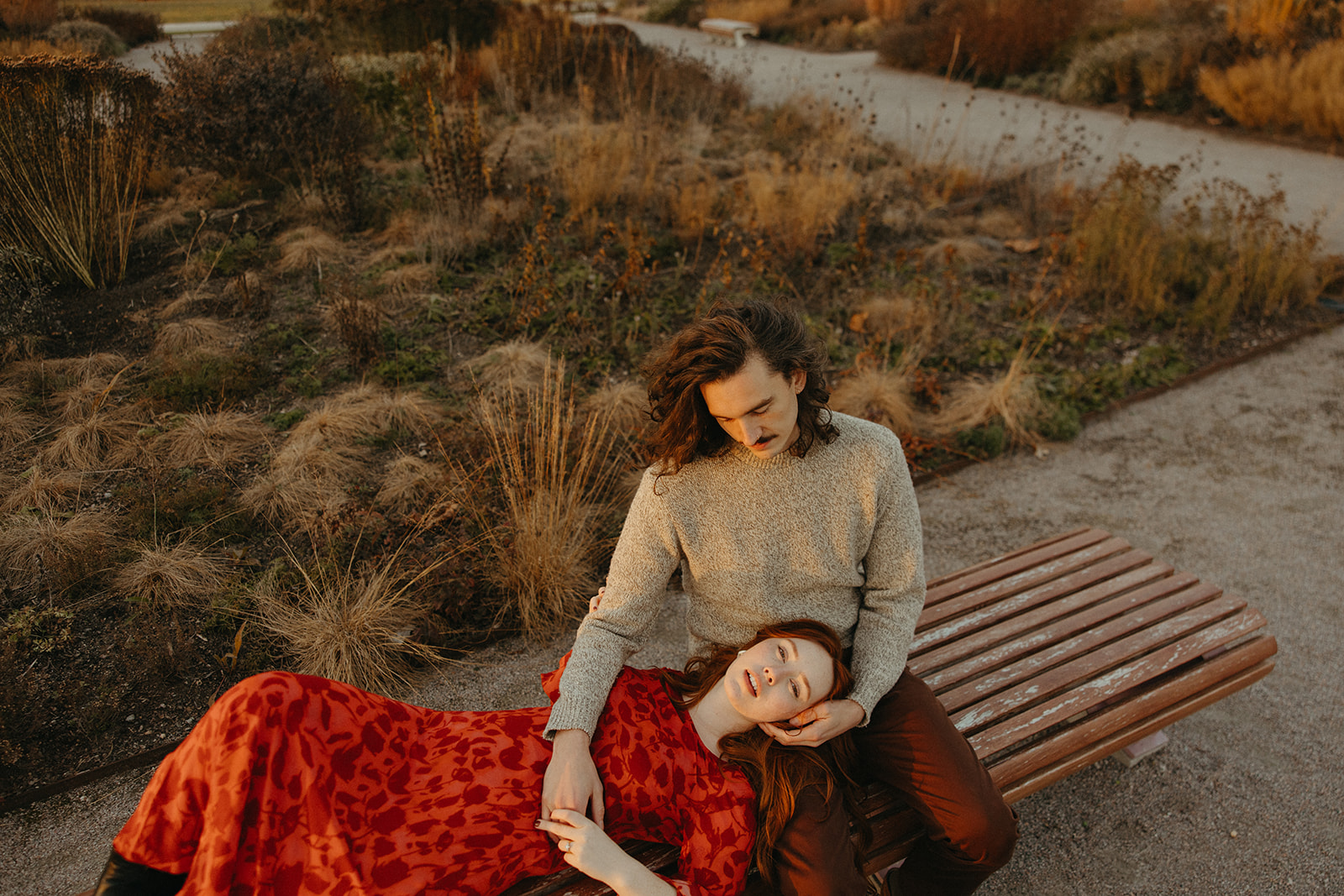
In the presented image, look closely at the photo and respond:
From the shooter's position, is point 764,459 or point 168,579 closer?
point 764,459

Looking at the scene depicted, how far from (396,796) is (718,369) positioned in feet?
3.87

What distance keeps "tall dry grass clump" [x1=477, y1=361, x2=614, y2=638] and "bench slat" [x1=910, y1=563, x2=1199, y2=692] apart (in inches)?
55.9

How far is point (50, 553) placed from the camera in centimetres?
300

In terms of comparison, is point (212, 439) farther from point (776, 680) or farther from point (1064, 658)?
point (1064, 658)

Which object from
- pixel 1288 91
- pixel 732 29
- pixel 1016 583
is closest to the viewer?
pixel 1016 583

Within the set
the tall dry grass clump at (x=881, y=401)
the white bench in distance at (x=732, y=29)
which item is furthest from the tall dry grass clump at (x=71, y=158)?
the white bench in distance at (x=732, y=29)

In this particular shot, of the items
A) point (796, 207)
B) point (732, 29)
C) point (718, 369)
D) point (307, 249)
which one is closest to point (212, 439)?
point (307, 249)

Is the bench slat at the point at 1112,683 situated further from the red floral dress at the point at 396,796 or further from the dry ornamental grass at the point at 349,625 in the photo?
the dry ornamental grass at the point at 349,625

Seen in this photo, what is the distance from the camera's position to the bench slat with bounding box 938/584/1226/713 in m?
2.33

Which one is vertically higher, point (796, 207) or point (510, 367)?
point (796, 207)

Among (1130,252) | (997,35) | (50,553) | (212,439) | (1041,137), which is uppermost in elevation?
(997,35)

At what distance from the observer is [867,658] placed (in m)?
2.02

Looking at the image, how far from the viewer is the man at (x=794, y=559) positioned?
1.87m

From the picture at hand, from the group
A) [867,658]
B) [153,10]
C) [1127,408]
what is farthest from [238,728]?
[153,10]
